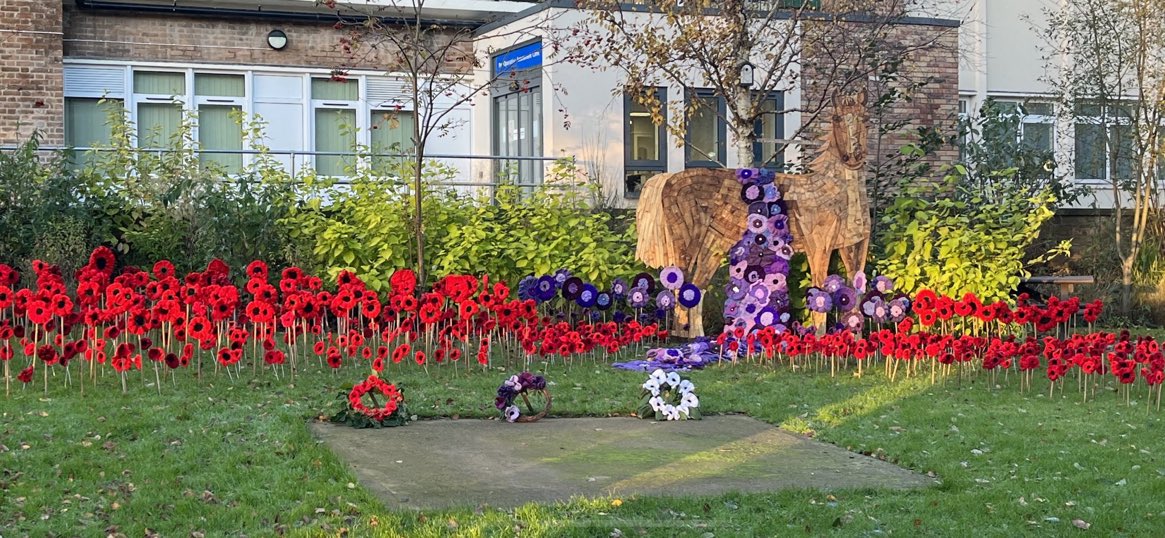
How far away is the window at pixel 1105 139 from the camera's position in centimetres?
1827

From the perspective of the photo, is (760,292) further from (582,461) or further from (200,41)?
(200,41)

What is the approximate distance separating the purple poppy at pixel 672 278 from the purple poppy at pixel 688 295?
62 mm

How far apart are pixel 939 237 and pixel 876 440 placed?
6.16 m

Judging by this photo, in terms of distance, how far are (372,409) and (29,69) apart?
496 inches

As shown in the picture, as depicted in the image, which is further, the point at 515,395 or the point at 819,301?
the point at 819,301

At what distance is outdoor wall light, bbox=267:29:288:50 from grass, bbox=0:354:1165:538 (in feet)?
35.6

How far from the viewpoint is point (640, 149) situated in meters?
18.8

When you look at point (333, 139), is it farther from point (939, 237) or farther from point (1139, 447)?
point (1139, 447)

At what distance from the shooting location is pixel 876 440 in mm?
8148

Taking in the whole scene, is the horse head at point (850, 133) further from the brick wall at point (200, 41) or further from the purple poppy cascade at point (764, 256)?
the brick wall at point (200, 41)

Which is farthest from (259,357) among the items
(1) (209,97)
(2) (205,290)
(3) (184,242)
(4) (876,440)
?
(1) (209,97)

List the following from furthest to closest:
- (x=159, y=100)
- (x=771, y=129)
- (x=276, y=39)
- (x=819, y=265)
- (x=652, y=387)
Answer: (x=276, y=39) → (x=159, y=100) → (x=771, y=129) → (x=819, y=265) → (x=652, y=387)

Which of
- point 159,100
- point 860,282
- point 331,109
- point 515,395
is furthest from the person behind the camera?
point 331,109

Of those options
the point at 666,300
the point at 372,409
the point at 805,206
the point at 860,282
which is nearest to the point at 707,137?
the point at 805,206
